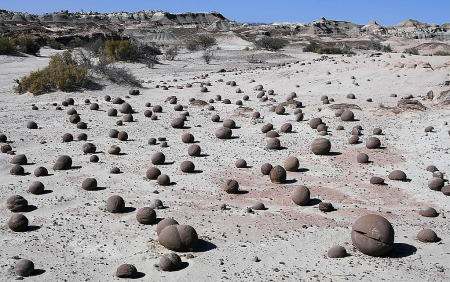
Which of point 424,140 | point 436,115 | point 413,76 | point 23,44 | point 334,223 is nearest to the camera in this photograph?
point 334,223

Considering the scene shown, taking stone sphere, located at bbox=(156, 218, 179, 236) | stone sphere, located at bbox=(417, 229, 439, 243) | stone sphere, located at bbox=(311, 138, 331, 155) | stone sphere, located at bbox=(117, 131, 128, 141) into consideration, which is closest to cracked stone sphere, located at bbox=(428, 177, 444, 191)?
stone sphere, located at bbox=(417, 229, 439, 243)

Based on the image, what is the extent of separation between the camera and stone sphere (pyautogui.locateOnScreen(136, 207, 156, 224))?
5.53m

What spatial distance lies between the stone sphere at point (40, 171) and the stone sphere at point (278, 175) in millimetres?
4030

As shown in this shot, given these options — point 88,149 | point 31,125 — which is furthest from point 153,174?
point 31,125

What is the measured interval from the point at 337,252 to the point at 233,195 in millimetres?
2422

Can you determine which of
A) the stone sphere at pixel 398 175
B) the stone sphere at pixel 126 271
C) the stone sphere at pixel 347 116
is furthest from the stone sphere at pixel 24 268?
the stone sphere at pixel 347 116

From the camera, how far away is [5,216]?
19.0ft

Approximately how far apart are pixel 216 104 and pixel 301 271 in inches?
420

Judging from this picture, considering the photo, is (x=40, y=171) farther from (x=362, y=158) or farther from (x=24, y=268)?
(x=362, y=158)

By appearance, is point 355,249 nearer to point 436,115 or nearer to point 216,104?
point 436,115

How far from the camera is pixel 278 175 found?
7.32 meters

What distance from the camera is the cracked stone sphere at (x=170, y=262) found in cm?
436

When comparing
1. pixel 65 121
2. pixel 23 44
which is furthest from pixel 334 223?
pixel 23 44

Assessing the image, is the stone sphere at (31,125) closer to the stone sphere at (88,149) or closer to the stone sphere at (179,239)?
the stone sphere at (88,149)
